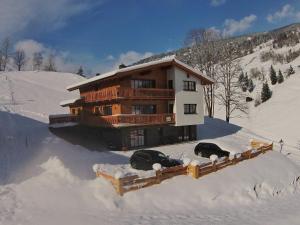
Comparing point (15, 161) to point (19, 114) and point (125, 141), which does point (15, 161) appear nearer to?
point (125, 141)

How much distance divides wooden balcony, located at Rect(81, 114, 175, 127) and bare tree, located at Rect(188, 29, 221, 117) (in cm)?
1927

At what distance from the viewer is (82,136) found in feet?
123

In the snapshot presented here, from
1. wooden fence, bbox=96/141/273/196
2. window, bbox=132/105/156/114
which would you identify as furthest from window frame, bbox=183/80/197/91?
wooden fence, bbox=96/141/273/196

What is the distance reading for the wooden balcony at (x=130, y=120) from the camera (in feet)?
103

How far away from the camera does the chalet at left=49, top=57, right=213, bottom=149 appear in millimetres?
32344

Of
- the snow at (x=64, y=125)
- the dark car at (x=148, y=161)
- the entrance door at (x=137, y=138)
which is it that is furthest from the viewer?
the snow at (x=64, y=125)

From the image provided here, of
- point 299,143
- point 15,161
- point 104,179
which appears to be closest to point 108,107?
point 15,161

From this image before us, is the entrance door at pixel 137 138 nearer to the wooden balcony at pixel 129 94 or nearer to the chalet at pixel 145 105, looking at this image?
the chalet at pixel 145 105

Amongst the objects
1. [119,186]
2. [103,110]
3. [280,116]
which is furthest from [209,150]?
[280,116]

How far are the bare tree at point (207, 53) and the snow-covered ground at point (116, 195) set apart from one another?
19.5 m

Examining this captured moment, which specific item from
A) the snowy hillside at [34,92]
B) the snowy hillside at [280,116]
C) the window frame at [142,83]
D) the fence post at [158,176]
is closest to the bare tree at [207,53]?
the snowy hillside at [280,116]

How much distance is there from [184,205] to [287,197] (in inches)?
376

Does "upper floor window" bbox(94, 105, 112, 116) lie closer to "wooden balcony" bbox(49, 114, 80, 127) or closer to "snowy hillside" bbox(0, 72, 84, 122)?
"wooden balcony" bbox(49, 114, 80, 127)

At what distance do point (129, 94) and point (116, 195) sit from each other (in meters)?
15.5
